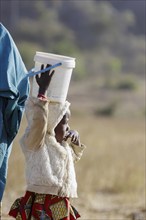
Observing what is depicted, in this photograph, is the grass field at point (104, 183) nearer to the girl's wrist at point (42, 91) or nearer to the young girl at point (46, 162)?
the young girl at point (46, 162)

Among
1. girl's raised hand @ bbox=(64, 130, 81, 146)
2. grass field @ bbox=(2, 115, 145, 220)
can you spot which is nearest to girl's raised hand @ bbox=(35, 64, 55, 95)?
girl's raised hand @ bbox=(64, 130, 81, 146)

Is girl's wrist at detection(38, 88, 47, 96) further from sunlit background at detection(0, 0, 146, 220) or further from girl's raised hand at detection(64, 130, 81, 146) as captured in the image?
sunlit background at detection(0, 0, 146, 220)

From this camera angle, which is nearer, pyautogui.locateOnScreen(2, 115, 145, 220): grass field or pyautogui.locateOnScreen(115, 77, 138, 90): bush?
pyautogui.locateOnScreen(2, 115, 145, 220): grass field

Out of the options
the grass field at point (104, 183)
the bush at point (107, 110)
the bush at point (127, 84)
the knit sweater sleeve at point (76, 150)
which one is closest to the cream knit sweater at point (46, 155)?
the knit sweater sleeve at point (76, 150)

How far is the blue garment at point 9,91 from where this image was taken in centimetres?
632

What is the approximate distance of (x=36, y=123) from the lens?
6141 mm

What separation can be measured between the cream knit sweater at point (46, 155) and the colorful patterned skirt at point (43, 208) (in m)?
0.09

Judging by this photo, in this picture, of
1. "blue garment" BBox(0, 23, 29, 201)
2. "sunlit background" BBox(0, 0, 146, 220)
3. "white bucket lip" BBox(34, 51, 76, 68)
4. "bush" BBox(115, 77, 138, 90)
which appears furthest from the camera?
"bush" BBox(115, 77, 138, 90)

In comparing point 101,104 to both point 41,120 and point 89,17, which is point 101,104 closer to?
point 89,17

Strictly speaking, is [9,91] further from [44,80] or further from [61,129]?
[61,129]

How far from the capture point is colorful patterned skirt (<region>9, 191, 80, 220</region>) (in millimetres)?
6340

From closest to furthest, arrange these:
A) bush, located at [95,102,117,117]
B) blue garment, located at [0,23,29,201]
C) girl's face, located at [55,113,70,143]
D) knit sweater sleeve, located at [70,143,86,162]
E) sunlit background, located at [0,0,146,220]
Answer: blue garment, located at [0,23,29,201], girl's face, located at [55,113,70,143], knit sweater sleeve, located at [70,143,86,162], sunlit background, located at [0,0,146,220], bush, located at [95,102,117,117]

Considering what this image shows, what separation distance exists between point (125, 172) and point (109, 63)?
4620 centimetres

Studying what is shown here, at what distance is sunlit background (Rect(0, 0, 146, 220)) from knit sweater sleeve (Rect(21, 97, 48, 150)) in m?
2.81
